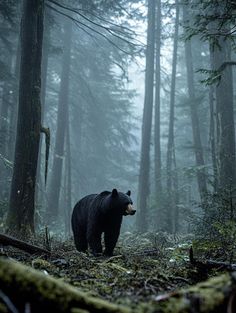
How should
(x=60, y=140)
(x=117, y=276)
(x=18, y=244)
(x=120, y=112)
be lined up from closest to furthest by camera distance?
(x=117, y=276) < (x=18, y=244) < (x=60, y=140) < (x=120, y=112)

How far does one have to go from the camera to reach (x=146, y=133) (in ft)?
68.6

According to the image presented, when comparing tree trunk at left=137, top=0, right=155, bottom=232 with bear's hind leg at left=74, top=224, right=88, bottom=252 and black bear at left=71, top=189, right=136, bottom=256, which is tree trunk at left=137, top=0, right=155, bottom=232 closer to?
bear's hind leg at left=74, top=224, right=88, bottom=252

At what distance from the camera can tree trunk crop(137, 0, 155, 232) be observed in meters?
19.6

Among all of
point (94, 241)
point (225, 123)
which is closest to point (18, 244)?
point (94, 241)

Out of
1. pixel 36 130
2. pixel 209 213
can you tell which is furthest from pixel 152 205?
pixel 36 130

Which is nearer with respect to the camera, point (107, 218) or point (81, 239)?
point (107, 218)

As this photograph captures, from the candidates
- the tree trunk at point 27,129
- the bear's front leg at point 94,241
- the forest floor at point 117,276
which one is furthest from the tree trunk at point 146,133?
the forest floor at point 117,276

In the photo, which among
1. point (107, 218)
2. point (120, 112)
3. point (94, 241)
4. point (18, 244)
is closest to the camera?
point (18, 244)

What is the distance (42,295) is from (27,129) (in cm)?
752

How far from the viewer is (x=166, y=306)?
212cm

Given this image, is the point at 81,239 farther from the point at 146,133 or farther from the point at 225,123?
the point at 146,133

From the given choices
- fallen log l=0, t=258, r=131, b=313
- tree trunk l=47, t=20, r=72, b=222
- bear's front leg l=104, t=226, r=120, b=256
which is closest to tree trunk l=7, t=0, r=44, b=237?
bear's front leg l=104, t=226, r=120, b=256

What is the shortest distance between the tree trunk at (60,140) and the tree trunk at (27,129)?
13.7 meters

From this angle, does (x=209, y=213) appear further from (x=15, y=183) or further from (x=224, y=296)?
(x=224, y=296)
